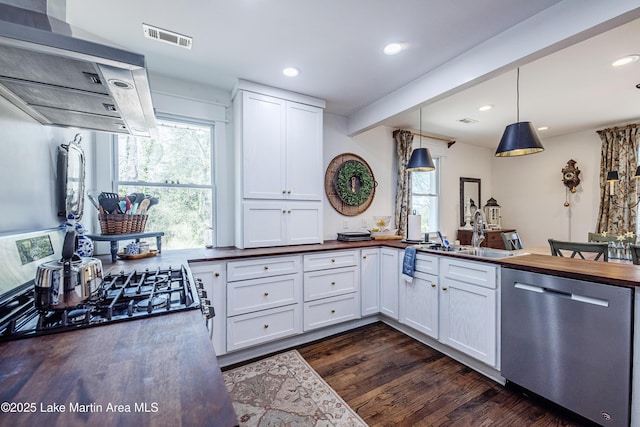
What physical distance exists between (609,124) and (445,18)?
424 cm

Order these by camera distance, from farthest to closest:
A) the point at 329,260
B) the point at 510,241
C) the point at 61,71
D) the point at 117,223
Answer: the point at 510,241 < the point at 329,260 < the point at 117,223 < the point at 61,71

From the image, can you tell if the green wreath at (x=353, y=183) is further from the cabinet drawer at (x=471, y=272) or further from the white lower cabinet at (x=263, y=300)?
the cabinet drawer at (x=471, y=272)

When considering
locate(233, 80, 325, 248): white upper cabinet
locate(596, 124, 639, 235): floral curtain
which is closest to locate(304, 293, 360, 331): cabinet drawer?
locate(233, 80, 325, 248): white upper cabinet

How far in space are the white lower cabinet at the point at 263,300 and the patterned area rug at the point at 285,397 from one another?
0.24 meters

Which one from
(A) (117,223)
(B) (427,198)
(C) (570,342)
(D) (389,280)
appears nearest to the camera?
(C) (570,342)

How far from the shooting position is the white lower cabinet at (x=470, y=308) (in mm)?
2145

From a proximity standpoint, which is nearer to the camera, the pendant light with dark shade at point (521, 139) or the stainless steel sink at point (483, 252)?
the pendant light with dark shade at point (521, 139)

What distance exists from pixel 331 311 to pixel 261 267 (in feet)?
3.06

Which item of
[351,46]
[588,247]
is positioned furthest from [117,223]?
[588,247]

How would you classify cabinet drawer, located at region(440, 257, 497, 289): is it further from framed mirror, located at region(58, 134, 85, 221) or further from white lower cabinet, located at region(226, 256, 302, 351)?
framed mirror, located at region(58, 134, 85, 221)

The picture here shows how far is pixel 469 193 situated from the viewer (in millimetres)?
5297

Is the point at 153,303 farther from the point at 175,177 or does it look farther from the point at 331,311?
the point at 331,311

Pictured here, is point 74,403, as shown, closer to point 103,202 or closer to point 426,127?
point 103,202

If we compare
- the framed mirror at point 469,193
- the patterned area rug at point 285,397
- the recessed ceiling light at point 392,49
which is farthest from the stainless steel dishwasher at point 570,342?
the framed mirror at point 469,193
